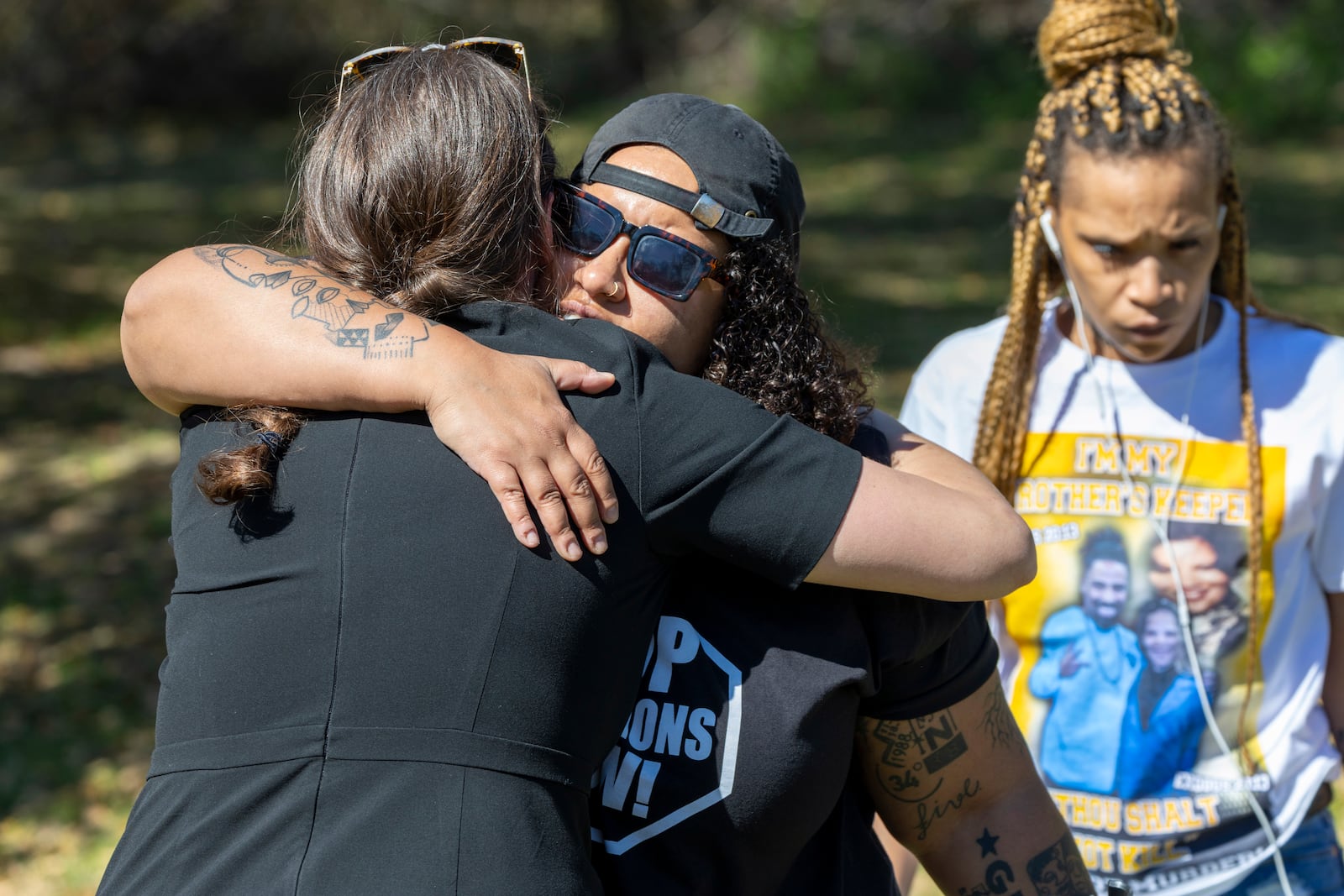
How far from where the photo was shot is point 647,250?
1.97m

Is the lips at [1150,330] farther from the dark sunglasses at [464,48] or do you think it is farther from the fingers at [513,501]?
the fingers at [513,501]

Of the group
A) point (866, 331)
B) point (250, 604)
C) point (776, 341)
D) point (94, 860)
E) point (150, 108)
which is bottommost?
point (150, 108)

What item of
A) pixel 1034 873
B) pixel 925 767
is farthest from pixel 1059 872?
pixel 925 767

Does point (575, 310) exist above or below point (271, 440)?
above

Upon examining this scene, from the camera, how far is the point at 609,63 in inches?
1008

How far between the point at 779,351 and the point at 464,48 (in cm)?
62

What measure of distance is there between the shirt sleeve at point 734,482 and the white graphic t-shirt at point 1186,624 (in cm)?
128

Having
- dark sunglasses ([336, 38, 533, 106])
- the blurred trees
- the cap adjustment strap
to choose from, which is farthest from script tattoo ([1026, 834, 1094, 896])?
the blurred trees

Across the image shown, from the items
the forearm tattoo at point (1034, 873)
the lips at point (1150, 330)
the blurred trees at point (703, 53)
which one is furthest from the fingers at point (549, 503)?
the blurred trees at point (703, 53)

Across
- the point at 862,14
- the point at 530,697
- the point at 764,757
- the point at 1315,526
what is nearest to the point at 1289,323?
the point at 1315,526

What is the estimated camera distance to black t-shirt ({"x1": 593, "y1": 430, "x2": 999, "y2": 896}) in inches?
68.9

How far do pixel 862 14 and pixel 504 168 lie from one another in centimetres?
2308

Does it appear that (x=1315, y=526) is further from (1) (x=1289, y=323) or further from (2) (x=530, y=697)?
(2) (x=530, y=697)

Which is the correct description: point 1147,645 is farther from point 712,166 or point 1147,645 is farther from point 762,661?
point 712,166
